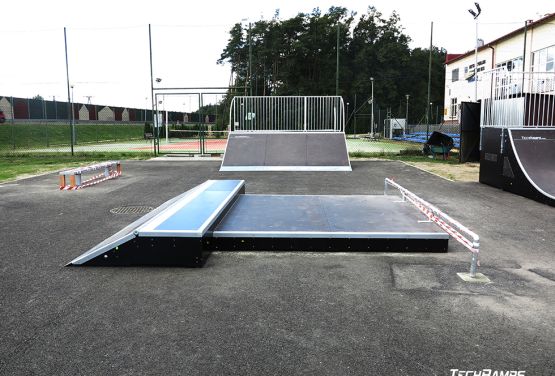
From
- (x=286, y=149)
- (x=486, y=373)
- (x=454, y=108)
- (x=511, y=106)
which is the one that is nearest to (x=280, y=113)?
(x=286, y=149)

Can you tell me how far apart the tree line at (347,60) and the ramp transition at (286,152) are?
33398mm

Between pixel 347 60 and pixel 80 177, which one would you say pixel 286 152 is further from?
pixel 347 60

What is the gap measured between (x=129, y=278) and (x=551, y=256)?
573 centimetres

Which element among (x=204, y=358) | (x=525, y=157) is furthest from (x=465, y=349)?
(x=525, y=157)

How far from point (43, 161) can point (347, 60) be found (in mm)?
67873

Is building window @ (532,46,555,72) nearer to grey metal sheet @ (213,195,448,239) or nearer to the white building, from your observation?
the white building

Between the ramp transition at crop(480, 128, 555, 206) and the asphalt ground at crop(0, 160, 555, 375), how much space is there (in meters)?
3.64

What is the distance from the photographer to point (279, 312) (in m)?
4.24

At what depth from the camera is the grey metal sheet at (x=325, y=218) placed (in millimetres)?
6352

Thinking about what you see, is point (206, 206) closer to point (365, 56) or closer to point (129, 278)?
point (129, 278)

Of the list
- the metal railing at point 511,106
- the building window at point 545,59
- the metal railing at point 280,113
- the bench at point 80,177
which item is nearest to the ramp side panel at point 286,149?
the metal railing at point 280,113

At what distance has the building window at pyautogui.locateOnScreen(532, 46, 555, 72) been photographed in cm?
2928

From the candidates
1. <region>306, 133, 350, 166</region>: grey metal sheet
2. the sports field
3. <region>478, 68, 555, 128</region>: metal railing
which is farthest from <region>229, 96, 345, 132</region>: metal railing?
<region>478, 68, 555, 128</region>: metal railing

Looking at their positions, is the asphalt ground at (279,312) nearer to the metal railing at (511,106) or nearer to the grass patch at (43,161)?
the metal railing at (511,106)
